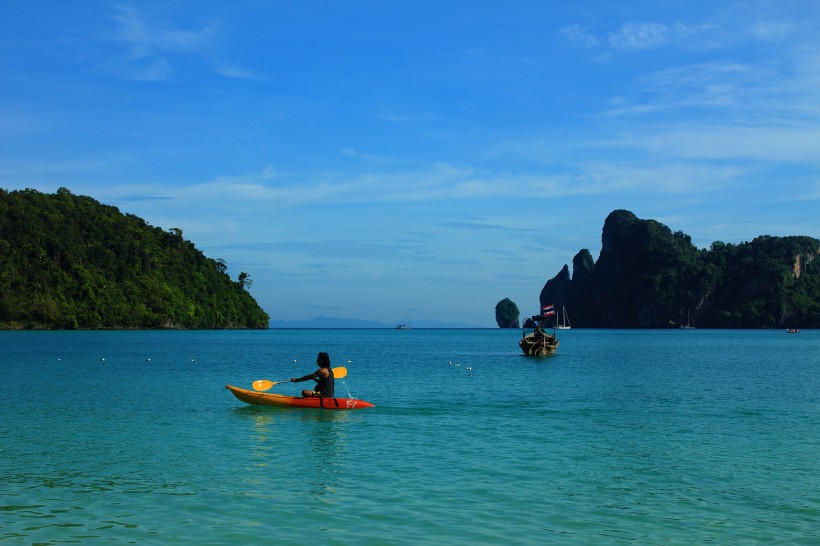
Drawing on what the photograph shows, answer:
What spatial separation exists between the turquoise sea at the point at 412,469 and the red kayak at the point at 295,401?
34 cm

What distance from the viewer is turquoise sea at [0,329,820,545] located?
13305mm

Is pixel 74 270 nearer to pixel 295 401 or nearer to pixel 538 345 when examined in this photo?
pixel 538 345

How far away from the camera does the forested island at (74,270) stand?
158 metres

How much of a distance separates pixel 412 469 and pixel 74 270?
169m

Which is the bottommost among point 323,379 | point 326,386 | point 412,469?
point 412,469

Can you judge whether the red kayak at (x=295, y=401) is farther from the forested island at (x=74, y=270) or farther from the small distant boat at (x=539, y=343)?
the forested island at (x=74, y=270)

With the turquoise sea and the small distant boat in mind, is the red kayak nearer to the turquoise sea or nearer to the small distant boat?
the turquoise sea

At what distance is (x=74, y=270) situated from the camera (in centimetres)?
17038

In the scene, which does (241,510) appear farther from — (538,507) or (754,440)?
(754,440)

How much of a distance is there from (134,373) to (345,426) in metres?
30.0

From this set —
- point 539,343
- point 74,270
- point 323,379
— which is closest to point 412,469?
point 323,379

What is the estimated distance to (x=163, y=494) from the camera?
15555 millimetres

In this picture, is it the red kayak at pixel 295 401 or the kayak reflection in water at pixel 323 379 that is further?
the red kayak at pixel 295 401

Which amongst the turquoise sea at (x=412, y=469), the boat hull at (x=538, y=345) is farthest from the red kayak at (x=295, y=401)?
the boat hull at (x=538, y=345)
